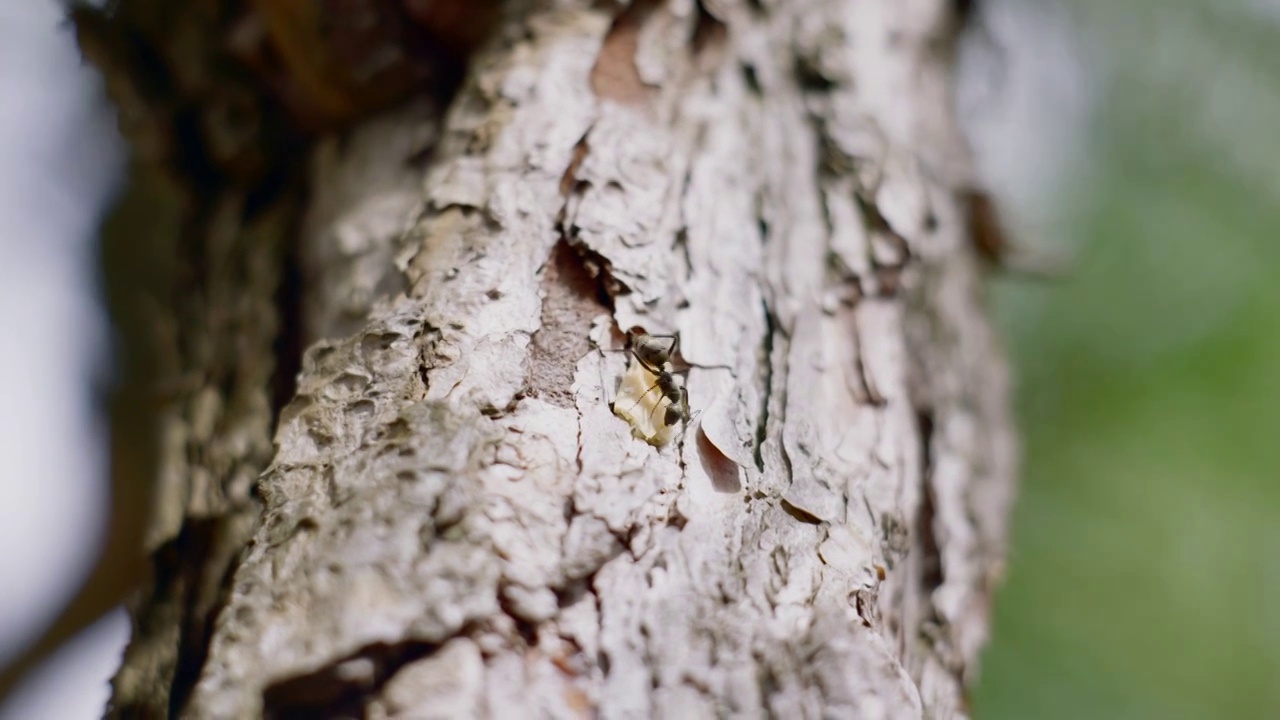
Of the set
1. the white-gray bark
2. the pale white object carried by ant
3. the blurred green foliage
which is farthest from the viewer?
the blurred green foliage

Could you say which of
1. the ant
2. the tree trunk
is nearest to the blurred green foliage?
the tree trunk

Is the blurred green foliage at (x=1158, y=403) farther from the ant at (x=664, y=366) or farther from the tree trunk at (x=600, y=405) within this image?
the ant at (x=664, y=366)

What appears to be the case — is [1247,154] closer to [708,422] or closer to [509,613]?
[708,422]

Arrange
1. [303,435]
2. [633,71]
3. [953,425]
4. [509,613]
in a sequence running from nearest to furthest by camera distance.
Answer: [509,613] < [303,435] < [633,71] < [953,425]

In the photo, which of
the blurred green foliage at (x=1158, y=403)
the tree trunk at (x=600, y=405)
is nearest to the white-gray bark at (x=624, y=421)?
the tree trunk at (x=600, y=405)

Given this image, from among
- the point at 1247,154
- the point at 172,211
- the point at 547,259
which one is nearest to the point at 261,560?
the point at 547,259

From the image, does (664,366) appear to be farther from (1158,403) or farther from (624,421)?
(1158,403)

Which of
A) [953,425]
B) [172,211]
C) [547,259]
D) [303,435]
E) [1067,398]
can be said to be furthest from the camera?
[1067,398]

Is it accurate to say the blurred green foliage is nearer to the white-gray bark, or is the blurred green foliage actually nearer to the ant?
the white-gray bark
